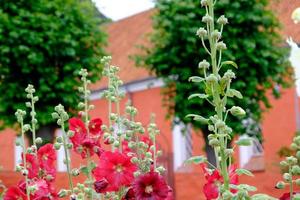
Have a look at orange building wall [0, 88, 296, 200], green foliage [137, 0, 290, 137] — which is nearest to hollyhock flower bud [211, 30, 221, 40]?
orange building wall [0, 88, 296, 200]

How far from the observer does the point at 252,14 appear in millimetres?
9031

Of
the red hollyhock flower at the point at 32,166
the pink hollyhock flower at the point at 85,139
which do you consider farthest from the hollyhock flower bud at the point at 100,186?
the red hollyhock flower at the point at 32,166

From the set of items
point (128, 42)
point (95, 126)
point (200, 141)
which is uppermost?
point (128, 42)

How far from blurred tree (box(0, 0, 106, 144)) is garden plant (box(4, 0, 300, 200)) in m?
7.03

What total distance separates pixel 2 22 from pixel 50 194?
7.38 meters

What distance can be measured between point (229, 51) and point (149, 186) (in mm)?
7286

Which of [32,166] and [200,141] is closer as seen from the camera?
[32,166]

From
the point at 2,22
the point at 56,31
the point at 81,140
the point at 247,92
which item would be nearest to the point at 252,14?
the point at 247,92

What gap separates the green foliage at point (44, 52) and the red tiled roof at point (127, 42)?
17.8ft

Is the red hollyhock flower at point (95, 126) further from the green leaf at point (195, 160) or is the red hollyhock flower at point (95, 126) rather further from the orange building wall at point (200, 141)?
the orange building wall at point (200, 141)

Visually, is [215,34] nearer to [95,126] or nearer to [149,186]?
[149,186]

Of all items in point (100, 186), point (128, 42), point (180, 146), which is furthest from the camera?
point (128, 42)

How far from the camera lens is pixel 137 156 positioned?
1836 mm

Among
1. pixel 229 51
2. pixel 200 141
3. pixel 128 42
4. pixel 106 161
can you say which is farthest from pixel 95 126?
pixel 128 42
